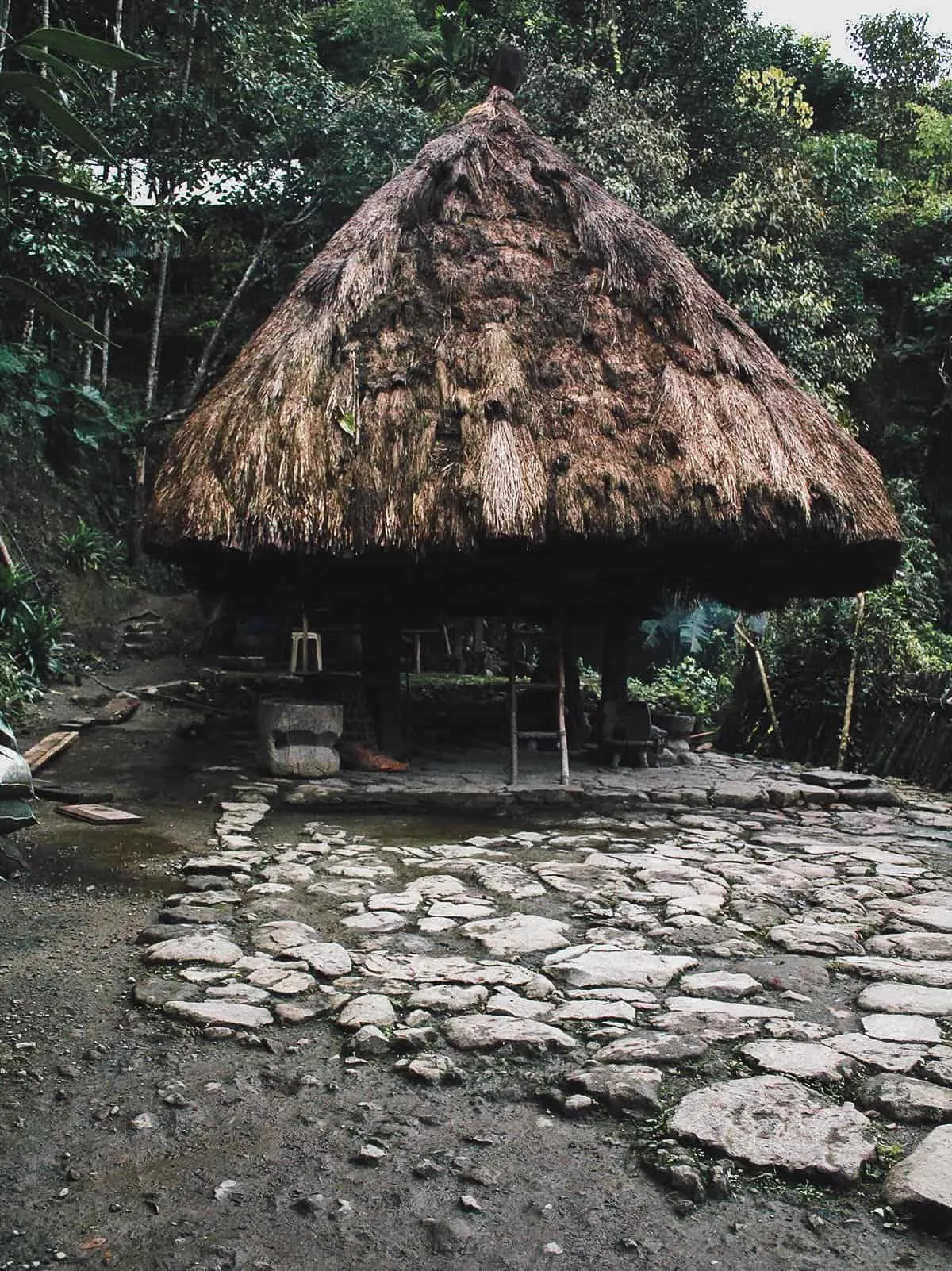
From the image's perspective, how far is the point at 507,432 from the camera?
6105mm

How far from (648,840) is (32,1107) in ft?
11.9

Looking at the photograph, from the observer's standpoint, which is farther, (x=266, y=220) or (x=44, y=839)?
(x=266, y=220)

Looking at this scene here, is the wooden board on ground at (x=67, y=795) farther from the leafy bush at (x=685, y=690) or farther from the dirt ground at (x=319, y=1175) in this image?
the leafy bush at (x=685, y=690)

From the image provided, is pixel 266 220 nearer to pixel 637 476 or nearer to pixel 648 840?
pixel 637 476

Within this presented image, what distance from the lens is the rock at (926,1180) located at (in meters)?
1.72

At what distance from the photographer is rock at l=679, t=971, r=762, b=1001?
Answer: 2814 millimetres

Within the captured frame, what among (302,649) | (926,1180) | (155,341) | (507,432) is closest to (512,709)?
(507,432)

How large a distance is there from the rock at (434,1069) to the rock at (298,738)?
410 centimetres

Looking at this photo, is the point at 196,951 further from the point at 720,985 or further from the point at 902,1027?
the point at 902,1027

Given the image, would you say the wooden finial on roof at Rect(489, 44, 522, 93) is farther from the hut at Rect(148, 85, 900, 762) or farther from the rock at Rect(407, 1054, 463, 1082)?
the rock at Rect(407, 1054, 463, 1082)

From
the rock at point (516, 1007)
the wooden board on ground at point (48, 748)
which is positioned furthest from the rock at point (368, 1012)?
the wooden board on ground at point (48, 748)

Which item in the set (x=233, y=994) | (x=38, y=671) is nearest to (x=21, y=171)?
(x=38, y=671)

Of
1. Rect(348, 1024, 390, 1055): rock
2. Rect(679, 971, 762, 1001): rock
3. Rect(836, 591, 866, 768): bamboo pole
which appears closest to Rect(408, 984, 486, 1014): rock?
Rect(348, 1024, 390, 1055): rock

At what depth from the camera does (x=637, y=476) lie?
6.16 metres
